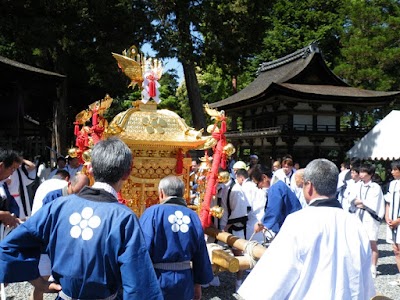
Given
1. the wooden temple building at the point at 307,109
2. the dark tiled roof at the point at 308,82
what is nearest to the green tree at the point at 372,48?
the dark tiled roof at the point at 308,82

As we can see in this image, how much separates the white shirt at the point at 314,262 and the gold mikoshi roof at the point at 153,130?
3.32m

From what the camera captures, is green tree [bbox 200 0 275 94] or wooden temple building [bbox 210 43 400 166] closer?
green tree [bbox 200 0 275 94]

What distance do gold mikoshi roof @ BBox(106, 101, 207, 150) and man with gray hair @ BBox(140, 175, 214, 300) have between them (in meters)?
2.25

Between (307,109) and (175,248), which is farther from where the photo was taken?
(307,109)

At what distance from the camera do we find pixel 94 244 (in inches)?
77.9

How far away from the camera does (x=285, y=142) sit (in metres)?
18.2

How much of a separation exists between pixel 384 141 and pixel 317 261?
41.8 ft

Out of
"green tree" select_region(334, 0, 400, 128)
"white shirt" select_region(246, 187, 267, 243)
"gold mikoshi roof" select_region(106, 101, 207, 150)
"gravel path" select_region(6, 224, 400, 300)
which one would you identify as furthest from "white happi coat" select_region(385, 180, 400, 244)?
"green tree" select_region(334, 0, 400, 128)

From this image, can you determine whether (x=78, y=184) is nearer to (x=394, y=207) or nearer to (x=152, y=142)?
(x=152, y=142)

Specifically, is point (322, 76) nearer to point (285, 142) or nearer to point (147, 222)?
point (285, 142)

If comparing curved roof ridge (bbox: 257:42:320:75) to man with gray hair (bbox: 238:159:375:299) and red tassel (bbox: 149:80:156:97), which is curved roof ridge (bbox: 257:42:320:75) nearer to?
red tassel (bbox: 149:80:156:97)

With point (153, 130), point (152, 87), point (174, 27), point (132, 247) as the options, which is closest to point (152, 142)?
point (153, 130)

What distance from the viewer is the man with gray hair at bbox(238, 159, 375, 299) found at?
7.39 ft

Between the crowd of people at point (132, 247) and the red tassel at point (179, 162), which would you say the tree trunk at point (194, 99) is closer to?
the red tassel at point (179, 162)
